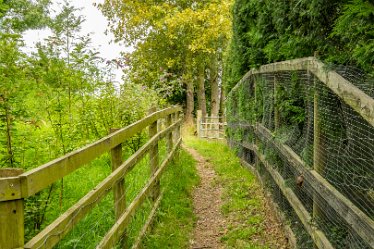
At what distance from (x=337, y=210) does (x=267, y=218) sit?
9.07 ft

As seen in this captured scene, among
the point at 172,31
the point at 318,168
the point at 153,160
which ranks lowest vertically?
the point at 153,160

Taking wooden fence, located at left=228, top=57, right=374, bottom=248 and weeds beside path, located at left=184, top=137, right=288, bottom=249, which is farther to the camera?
weeds beside path, located at left=184, top=137, right=288, bottom=249

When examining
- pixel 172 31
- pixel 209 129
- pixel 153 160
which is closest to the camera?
pixel 153 160

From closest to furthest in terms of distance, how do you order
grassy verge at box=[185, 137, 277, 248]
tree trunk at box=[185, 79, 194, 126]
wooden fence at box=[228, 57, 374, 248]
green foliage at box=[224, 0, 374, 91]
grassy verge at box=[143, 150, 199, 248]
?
wooden fence at box=[228, 57, 374, 248] → green foliage at box=[224, 0, 374, 91] → grassy verge at box=[143, 150, 199, 248] → grassy verge at box=[185, 137, 277, 248] → tree trunk at box=[185, 79, 194, 126]

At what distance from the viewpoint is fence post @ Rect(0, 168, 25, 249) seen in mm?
1788

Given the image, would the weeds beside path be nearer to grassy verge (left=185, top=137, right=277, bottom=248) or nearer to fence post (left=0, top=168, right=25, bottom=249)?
grassy verge (left=185, top=137, right=277, bottom=248)

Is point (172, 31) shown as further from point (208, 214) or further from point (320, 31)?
point (320, 31)

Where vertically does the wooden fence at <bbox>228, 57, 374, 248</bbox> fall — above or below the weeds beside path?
above

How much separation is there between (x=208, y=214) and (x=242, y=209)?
0.53 m

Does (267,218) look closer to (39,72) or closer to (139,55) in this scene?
(39,72)

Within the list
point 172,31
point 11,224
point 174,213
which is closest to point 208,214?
point 174,213

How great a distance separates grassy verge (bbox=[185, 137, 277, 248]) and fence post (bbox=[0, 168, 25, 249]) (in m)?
3.39

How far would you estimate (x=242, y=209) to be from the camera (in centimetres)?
610

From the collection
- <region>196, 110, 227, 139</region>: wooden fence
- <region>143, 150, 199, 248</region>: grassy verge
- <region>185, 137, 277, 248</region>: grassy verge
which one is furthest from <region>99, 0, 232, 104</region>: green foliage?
<region>143, 150, 199, 248</region>: grassy verge
